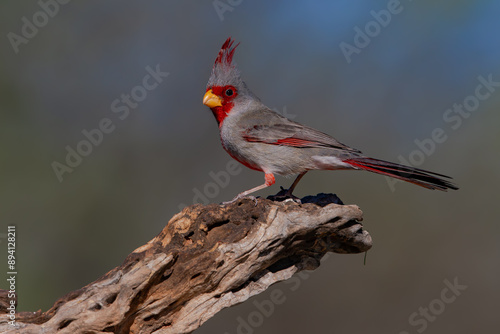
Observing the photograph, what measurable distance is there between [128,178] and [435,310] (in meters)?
3.81

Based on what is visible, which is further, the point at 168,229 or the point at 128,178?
the point at 128,178

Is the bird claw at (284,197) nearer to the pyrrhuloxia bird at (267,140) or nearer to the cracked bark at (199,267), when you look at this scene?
the pyrrhuloxia bird at (267,140)

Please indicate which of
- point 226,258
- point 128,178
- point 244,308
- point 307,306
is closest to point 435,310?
point 307,306

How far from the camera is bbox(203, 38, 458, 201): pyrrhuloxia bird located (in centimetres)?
454

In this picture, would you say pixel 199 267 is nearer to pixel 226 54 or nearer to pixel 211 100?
pixel 211 100

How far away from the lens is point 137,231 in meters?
6.14

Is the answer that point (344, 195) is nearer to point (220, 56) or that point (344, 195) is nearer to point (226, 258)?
point (220, 56)

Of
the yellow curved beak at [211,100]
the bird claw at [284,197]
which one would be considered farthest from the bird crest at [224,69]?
the bird claw at [284,197]

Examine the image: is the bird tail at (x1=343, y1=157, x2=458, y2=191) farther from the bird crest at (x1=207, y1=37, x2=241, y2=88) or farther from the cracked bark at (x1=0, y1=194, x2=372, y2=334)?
the bird crest at (x1=207, y1=37, x2=241, y2=88)

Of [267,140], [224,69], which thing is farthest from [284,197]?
[224,69]

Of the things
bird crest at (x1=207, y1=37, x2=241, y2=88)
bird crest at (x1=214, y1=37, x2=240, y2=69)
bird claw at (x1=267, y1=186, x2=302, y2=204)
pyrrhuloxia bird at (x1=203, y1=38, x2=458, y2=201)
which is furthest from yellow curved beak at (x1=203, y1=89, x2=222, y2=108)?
bird claw at (x1=267, y1=186, x2=302, y2=204)

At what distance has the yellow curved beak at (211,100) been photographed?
4.95 meters

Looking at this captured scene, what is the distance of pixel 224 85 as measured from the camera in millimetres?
5016

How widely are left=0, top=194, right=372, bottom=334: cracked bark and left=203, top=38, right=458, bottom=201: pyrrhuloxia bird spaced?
665 mm
